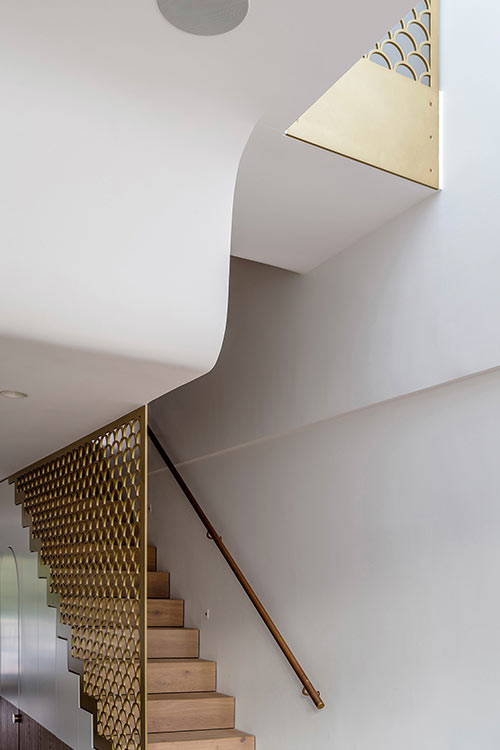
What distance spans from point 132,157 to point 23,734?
16.1 feet

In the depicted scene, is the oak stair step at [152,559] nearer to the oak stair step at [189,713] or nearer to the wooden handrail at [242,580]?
the wooden handrail at [242,580]

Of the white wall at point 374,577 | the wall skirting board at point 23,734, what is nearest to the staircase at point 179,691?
the white wall at point 374,577

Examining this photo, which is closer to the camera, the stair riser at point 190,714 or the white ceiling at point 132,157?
the white ceiling at point 132,157

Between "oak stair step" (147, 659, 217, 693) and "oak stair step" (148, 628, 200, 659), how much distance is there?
224 millimetres

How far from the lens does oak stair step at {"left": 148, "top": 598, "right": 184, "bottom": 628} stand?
5668 mm

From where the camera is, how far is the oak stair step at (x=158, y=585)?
6.00 metres

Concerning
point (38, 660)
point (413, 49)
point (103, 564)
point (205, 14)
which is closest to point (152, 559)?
point (38, 660)

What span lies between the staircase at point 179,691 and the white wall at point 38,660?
472mm

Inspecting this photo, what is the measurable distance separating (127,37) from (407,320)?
1992 mm

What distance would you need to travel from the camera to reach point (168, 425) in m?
6.44

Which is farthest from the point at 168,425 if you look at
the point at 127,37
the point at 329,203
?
the point at 127,37

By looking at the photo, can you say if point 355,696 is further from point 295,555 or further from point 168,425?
A: point 168,425

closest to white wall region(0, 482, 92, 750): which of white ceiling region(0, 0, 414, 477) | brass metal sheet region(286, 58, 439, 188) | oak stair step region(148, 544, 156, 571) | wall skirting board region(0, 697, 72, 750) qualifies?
wall skirting board region(0, 697, 72, 750)

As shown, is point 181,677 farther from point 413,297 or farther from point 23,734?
point 413,297
